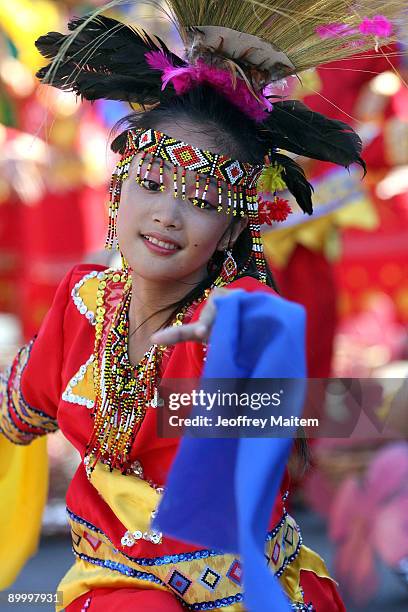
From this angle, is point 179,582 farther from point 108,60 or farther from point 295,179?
point 108,60

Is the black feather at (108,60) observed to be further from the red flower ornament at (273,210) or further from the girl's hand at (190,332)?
the girl's hand at (190,332)

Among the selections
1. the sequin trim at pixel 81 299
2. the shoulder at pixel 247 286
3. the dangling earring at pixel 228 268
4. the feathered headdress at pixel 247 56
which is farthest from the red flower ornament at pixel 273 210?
the sequin trim at pixel 81 299

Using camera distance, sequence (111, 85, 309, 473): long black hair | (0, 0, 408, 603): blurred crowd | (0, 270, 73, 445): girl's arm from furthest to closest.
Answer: (0, 0, 408, 603): blurred crowd, (0, 270, 73, 445): girl's arm, (111, 85, 309, 473): long black hair

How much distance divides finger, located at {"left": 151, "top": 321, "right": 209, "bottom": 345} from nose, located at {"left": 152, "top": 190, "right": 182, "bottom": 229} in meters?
0.42

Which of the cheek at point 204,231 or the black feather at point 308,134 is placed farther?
the black feather at point 308,134

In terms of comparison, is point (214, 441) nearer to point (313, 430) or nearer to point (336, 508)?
point (313, 430)

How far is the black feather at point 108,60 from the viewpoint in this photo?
2162 mm

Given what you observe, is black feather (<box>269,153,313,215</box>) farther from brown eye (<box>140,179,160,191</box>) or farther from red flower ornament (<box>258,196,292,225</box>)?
brown eye (<box>140,179,160,191</box>)

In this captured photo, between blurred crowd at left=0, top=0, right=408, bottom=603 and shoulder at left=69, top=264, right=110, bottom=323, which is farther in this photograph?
blurred crowd at left=0, top=0, right=408, bottom=603

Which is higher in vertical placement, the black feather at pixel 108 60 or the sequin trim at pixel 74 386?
the black feather at pixel 108 60

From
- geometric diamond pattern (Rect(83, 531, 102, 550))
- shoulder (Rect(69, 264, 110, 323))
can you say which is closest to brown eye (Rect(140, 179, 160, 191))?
shoulder (Rect(69, 264, 110, 323))

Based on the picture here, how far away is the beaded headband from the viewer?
6.77 feet

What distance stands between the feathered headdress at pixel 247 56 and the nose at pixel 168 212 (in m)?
0.23

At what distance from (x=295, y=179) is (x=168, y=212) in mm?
392
